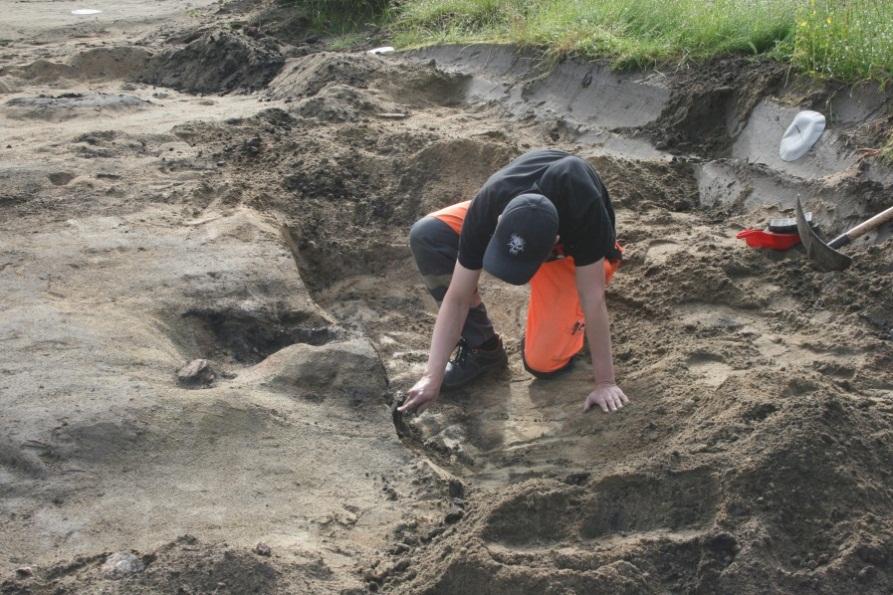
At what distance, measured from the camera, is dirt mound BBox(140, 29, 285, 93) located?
705 cm

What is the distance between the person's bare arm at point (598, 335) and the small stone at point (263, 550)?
127 centimetres

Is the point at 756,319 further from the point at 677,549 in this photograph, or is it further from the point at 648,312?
the point at 677,549

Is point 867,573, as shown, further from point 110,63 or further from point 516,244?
point 110,63

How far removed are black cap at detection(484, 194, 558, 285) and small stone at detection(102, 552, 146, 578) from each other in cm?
124

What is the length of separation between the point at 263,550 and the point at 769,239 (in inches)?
102

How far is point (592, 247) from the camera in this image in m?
3.21

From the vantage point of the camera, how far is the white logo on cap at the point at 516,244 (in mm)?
2873

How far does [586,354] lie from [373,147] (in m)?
2.04

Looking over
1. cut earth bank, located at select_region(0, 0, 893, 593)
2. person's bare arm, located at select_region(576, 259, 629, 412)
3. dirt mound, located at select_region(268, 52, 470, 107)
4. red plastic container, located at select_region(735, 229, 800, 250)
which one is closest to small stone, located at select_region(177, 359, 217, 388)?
cut earth bank, located at select_region(0, 0, 893, 593)

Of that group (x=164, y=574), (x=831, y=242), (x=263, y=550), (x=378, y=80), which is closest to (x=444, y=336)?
(x=263, y=550)

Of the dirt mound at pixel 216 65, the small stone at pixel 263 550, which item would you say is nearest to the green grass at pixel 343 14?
the dirt mound at pixel 216 65

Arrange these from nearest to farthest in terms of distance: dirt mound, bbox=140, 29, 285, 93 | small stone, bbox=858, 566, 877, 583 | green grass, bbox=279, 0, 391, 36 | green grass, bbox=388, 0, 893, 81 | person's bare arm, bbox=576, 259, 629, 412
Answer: small stone, bbox=858, 566, 877, 583 < person's bare arm, bbox=576, 259, 629, 412 < green grass, bbox=388, 0, 893, 81 < dirt mound, bbox=140, 29, 285, 93 < green grass, bbox=279, 0, 391, 36

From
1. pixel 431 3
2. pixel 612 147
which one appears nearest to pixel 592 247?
pixel 612 147

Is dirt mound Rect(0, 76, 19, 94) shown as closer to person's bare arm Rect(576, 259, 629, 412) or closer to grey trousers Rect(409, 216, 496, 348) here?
grey trousers Rect(409, 216, 496, 348)
